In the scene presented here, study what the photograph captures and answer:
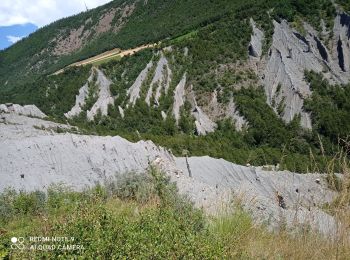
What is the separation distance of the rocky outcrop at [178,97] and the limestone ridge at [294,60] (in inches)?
528

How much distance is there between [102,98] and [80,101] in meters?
5.29

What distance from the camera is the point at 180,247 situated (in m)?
4.37

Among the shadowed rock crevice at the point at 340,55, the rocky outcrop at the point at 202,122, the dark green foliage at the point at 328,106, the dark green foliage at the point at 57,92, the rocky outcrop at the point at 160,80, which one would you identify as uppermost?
the dark green foliage at the point at 57,92

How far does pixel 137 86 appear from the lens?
253 ft

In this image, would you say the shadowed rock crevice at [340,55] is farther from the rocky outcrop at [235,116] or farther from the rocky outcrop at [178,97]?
the rocky outcrop at [178,97]

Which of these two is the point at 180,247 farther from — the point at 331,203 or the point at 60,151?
the point at 60,151

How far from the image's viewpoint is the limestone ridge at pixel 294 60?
70188 mm

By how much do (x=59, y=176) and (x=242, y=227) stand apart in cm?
1431

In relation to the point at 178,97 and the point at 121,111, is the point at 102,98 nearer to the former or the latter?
the point at 121,111

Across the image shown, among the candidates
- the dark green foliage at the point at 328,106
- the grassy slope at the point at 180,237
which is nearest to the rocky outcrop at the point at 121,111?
the dark green foliage at the point at 328,106

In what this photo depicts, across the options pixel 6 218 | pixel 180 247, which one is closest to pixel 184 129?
pixel 6 218

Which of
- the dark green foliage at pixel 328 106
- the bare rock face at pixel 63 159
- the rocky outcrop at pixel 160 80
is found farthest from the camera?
the rocky outcrop at pixel 160 80

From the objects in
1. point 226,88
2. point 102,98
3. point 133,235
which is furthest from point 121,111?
point 133,235

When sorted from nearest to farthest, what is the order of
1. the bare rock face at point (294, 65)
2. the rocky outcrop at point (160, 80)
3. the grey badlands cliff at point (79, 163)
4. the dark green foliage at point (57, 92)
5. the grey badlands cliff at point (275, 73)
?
the grey badlands cliff at point (79, 163) < the grey badlands cliff at point (275, 73) < the bare rock face at point (294, 65) < the rocky outcrop at point (160, 80) < the dark green foliage at point (57, 92)
